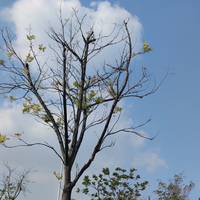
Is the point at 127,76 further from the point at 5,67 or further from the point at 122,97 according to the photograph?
the point at 5,67

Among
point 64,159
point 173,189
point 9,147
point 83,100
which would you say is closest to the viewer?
point 64,159

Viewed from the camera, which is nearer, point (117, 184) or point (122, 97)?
point (122, 97)

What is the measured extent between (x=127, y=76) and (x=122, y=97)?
10.8 inches

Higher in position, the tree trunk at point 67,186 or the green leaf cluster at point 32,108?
the green leaf cluster at point 32,108

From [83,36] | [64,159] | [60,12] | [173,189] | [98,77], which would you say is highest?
[173,189]

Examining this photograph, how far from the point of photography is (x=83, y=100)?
11.9 ft

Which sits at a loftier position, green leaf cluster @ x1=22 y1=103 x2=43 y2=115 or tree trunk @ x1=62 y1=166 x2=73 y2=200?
green leaf cluster @ x1=22 y1=103 x2=43 y2=115

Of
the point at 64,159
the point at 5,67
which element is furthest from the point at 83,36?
the point at 64,159

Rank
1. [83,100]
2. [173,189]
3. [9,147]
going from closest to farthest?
[9,147] < [83,100] < [173,189]

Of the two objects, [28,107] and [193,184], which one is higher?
[193,184]

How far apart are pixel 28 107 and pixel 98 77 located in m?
0.92

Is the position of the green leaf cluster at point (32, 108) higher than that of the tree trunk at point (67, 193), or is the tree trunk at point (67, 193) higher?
the green leaf cluster at point (32, 108)

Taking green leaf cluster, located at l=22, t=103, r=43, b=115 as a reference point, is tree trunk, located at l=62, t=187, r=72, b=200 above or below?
below

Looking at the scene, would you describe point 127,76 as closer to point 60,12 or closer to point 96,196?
point 60,12
